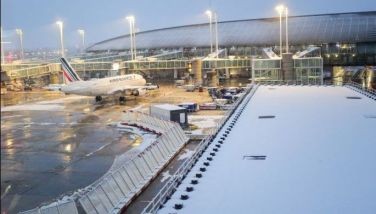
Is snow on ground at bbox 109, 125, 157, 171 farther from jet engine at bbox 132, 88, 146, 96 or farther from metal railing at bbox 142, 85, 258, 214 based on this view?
jet engine at bbox 132, 88, 146, 96

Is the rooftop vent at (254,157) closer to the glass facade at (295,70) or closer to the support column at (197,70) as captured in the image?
the glass facade at (295,70)

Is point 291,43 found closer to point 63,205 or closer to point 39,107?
point 39,107

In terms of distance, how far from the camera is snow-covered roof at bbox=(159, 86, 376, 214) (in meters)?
19.1

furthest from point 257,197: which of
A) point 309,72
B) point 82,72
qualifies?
point 82,72

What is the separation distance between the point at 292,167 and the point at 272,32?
439 ft

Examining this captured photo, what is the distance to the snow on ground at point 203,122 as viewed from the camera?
188 ft

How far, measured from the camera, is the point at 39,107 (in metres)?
86.4

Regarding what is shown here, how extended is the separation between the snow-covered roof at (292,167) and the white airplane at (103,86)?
50.2 meters

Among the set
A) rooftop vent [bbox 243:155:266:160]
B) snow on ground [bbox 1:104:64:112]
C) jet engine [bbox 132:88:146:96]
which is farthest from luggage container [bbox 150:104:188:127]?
jet engine [bbox 132:88:146:96]

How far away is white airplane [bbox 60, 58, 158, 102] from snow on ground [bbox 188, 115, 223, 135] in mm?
25675

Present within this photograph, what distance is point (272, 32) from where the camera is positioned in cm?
15325

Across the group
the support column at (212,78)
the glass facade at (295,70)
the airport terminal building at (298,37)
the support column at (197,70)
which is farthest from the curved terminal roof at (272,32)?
the glass facade at (295,70)

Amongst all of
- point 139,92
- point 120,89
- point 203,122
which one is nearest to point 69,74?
point 120,89

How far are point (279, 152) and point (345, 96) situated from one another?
29.5 meters
